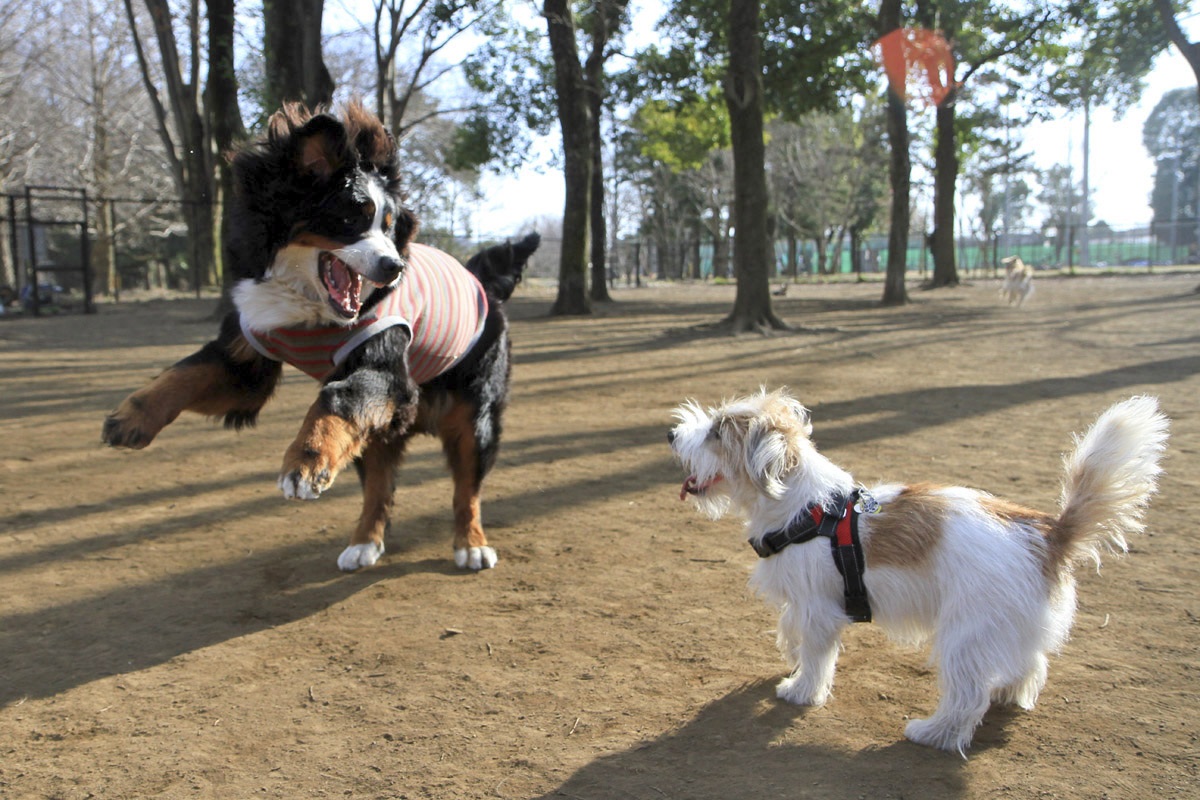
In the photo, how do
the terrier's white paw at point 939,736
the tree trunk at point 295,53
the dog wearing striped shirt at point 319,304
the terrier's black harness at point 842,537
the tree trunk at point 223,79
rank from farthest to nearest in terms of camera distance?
the tree trunk at point 223,79 < the tree trunk at point 295,53 < the dog wearing striped shirt at point 319,304 < the terrier's black harness at point 842,537 < the terrier's white paw at point 939,736

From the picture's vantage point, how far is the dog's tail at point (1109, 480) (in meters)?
2.57

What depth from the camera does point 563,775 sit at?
244cm

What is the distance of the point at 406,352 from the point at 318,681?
55.9 inches

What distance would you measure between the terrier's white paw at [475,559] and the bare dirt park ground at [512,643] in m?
0.10

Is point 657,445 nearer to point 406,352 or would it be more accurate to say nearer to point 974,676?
point 406,352

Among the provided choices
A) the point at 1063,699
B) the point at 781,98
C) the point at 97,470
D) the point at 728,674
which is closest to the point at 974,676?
the point at 1063,699

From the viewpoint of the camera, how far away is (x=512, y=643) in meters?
3.35

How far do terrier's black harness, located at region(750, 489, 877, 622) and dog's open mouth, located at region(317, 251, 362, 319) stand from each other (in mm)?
1906

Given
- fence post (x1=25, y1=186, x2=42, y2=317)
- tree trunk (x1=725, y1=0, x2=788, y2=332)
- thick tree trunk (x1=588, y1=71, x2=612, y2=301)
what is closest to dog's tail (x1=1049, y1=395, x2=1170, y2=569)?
tree trunk (x1=725, y1=0, x2=788, y2=332)

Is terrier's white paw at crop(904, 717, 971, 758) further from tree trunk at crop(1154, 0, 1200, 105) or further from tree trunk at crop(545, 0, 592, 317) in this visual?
tree trunk at crop(1154, 0, 1200, 105)

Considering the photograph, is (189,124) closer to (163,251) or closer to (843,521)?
(843,521)

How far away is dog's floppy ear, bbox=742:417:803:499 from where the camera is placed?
9.43 feet

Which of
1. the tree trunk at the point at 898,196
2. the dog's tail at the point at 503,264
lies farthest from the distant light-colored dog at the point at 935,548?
the tree trunk at the point at 898,196

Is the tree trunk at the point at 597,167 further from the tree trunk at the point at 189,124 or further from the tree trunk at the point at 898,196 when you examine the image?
the tree trunk at the point at 189,124
